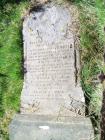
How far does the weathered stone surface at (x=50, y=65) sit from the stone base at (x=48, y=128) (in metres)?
0.17

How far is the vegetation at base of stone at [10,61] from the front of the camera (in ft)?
18.1

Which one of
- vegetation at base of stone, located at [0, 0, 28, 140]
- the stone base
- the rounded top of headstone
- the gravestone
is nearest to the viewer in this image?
the stone base

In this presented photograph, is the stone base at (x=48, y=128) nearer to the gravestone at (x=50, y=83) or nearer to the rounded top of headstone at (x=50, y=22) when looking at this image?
the gravestone at (x=50, y=83)

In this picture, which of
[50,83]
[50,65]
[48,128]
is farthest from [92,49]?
[48,128]

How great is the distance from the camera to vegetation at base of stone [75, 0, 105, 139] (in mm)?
5074

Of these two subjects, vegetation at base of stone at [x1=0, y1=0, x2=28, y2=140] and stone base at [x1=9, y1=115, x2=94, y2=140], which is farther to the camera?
vegetation at base of stone at [x1=0, y1=0, x2=28, y2=140]

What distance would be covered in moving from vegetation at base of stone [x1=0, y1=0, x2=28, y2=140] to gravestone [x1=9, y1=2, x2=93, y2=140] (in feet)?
0.55

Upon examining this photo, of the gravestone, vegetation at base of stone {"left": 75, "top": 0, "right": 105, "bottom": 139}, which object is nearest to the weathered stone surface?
the gravestone

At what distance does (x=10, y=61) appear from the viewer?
560 centimetres

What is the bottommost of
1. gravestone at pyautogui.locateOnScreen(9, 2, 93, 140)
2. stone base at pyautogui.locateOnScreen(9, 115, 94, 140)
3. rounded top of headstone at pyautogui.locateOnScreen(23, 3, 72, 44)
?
stone base at pyautogui.locateOnScreen(9, 115, 94, 140)

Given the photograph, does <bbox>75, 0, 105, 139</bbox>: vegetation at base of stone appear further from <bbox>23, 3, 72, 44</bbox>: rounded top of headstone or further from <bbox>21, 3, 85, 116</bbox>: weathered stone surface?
<bbox>23, 3, 72, 44</bbox>: rounded top of headstone

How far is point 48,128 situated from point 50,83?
606mm

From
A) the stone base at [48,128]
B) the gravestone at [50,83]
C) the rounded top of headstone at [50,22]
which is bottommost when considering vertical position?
the stone base at [48,128]

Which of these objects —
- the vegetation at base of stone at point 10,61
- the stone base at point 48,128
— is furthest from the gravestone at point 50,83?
the vegetation at base of stone at point 10,61
